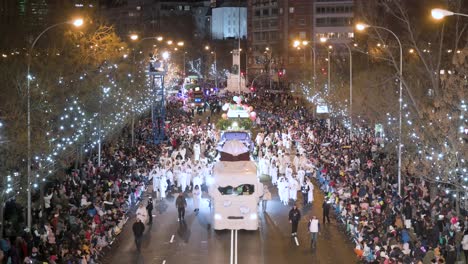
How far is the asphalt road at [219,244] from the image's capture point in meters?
22.4

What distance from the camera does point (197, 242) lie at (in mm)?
24484

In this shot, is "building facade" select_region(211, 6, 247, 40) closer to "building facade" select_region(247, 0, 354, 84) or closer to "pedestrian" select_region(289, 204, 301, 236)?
"building facade" select_region(247, 0, 354, 84)

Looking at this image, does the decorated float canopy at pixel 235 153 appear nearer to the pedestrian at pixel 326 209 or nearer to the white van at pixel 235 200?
the pedestrian at pixel 326 209

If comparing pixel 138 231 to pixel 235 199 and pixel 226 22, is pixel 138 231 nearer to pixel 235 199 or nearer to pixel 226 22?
pixel 235 199

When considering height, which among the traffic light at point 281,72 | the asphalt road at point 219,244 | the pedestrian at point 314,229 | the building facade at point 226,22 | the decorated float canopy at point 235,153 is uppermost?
the building facade at point 226,22

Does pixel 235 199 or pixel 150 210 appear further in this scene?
pixel 150 210

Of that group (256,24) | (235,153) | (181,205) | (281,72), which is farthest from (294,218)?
(256,24)

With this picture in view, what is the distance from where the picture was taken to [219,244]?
2411cm

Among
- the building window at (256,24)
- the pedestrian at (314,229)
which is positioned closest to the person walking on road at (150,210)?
the pedestrian at (314,229)

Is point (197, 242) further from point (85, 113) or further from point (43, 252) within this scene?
point (85, 113)

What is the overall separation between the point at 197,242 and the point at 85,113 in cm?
1396

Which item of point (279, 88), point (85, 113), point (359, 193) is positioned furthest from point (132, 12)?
point (359, 193)

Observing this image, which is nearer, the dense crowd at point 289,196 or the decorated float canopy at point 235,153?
the dense crowd at point 289,196

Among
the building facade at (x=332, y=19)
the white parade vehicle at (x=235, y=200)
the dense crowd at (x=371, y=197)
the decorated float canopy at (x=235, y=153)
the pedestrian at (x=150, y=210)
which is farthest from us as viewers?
the building facade at (x=332, y=19)
